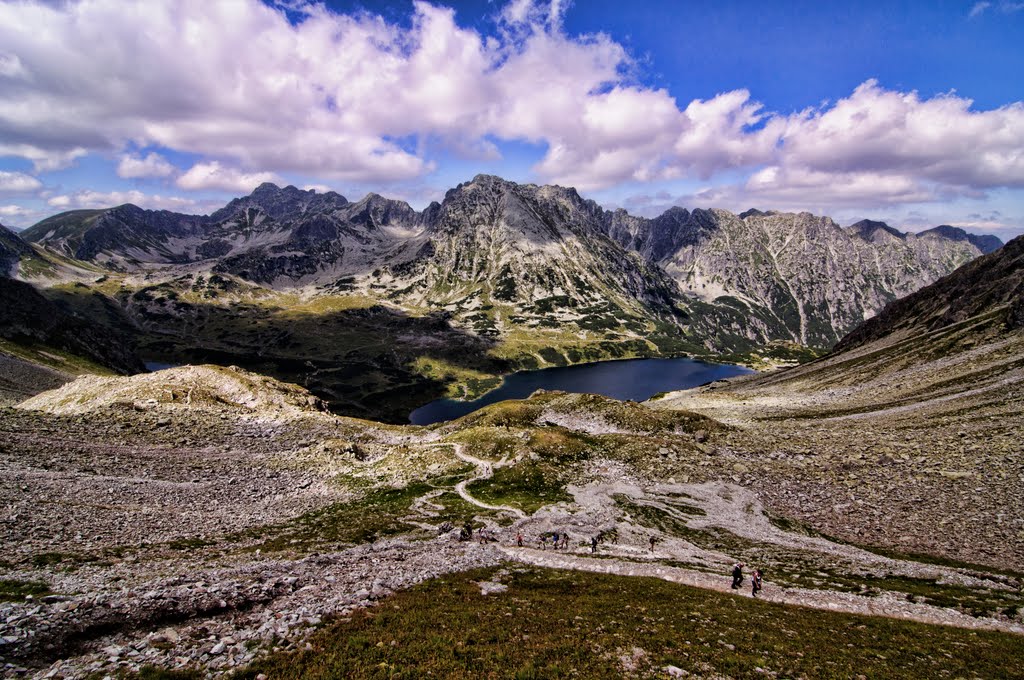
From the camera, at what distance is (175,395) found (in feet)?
206

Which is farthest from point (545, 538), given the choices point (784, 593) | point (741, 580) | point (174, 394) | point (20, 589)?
point (174, 394)

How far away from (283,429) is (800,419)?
99.8 metres

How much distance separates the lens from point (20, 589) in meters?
21.8

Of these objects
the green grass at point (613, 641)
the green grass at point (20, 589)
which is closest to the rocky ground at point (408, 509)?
the green grass at point (20, 589)

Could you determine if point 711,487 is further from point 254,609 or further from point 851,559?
point 254,609

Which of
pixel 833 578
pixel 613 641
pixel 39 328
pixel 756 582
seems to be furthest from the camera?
pixel 39 328

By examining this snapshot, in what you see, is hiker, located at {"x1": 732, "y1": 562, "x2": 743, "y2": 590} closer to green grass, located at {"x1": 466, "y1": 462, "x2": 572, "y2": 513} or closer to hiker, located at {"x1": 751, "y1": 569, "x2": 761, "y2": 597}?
→ hiker, located at {"x1": 751, "y1": 569, "x2": 761, "y2": 597}

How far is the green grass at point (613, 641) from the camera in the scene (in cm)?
1778

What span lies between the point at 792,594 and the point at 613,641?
1769cm

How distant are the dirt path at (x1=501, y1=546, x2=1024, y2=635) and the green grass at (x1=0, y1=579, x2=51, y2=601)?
26.7m

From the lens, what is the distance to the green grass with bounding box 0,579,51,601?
2057 cm

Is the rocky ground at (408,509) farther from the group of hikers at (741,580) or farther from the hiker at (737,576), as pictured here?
the hiker at (737,576)

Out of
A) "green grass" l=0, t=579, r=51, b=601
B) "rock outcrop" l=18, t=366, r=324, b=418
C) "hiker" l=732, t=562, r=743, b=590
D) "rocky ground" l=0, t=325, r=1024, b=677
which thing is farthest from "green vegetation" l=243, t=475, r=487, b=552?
"rock outcrop" l=18, t=366, r=324, b=418

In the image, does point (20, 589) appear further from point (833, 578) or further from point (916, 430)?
point (916, 430)
